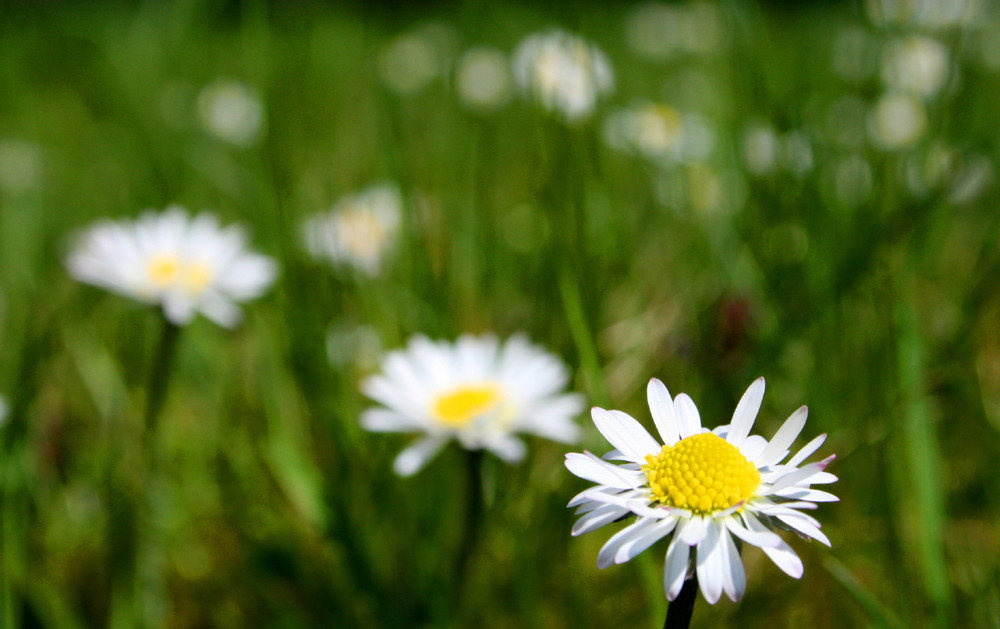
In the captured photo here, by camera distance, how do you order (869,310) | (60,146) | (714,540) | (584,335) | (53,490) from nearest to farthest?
(714,540) → (584,335) → (53,490) → (869,310) → (60,146)

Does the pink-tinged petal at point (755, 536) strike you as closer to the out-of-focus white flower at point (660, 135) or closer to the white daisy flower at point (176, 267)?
the white daisy flower at point (176, 267)

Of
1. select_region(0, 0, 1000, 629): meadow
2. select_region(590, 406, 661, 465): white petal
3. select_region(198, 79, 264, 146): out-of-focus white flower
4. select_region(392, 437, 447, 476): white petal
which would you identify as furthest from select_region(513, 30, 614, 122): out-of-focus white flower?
select_region(198, 79, 264, 146): out-of-focus white flower

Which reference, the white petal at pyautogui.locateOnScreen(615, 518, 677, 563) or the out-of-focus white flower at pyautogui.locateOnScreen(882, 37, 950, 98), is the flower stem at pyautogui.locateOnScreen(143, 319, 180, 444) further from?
the out-of-focus white flower at pyautogui.locateOnScreen(882, 37, 950, 98)

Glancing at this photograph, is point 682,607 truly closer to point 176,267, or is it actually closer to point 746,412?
point 746,412

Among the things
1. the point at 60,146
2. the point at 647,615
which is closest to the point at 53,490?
the point at 647,615

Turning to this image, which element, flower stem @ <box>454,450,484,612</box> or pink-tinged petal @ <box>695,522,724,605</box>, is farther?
flower stem @ <box>454,450,484,612</box>

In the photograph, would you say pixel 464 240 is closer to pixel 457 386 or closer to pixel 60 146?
pixel 457 386

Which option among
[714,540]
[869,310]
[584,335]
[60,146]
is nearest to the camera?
[714,540]
